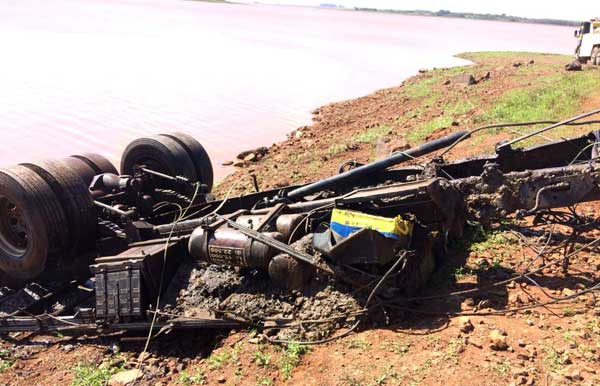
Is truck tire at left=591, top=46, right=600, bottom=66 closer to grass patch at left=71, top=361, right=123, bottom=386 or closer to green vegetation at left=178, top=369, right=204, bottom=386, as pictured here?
green vegetation at left=178, top=369, right=204, bottom=386

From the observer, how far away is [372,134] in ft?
47.5

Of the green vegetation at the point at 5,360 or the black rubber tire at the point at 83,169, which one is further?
the black rubber tire at the point at 83,169

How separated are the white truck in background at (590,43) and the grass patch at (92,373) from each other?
77.7 ft

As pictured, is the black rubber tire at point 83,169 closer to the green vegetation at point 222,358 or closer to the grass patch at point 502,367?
the green vegetation at point 222,358

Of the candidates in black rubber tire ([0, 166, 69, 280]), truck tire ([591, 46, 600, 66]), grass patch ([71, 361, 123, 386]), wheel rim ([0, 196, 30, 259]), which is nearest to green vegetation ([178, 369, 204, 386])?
grass patch ([71, 361, 123, 386])

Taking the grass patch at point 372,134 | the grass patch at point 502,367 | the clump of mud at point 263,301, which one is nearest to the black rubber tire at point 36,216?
the clump of mud at point 263,301

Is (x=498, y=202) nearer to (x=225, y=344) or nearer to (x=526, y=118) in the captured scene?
(x=225, y=344)

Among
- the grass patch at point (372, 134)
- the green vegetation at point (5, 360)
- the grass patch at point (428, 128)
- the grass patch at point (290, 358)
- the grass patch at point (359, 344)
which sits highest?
the grass patch at point (428, 128)

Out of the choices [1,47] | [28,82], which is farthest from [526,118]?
[1,47]

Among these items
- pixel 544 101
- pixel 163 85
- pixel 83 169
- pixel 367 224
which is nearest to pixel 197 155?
pixel 83 169

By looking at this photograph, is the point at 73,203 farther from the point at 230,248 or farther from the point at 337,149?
the point at 337,149

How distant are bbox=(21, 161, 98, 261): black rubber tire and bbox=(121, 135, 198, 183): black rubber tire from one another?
1265 mm

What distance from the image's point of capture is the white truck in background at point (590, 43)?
2353 centimetres

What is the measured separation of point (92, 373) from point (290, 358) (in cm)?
206
